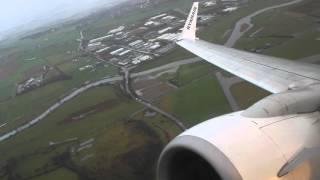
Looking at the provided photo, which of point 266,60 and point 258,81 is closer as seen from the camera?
point 258,81

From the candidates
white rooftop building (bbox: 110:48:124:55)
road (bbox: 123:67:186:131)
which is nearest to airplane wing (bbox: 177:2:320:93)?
road (bbox: 123:67:186:131)

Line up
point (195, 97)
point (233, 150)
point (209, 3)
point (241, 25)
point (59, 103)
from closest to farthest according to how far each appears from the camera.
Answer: point (233, 150) < point (195, 97) < point (59, 103) < point (241, 25) < point (209, 3)

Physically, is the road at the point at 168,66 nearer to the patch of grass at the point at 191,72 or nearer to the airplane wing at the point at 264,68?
the patch of grass at the point at 191,72

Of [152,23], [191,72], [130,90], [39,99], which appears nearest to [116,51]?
[152,23]

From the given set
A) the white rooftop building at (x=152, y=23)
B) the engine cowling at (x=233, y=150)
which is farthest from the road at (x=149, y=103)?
the white rooftop building at (x=152, y=23)

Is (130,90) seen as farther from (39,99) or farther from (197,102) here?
(39,99)

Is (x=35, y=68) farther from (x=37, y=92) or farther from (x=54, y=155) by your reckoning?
(x=54, y=155)

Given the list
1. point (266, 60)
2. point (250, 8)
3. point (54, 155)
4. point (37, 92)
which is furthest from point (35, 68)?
point (266, 60)
